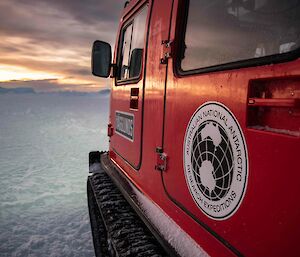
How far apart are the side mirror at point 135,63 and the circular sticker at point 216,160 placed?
1330 mm

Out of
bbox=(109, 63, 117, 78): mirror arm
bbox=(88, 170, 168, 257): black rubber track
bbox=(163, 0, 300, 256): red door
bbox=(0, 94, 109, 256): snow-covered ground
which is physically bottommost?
bbox=(0, 94, 109, 256): snow-covered ground

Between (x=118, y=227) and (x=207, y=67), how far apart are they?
5.72ft

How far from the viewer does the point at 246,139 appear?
1.13 metres

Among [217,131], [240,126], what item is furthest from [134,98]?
[240,126]

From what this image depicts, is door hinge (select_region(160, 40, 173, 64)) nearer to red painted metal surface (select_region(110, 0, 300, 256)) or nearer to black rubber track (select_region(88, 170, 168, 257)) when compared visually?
red painted metal surface (select_region(110, 0, 300, 256))

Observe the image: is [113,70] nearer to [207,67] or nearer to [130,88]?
[130,88]

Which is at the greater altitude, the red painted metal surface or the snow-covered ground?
the red painted metal surface

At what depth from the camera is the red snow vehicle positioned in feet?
3.26

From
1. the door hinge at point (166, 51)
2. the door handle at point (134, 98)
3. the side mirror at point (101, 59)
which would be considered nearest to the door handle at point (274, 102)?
the door hinge at point (166, 51)

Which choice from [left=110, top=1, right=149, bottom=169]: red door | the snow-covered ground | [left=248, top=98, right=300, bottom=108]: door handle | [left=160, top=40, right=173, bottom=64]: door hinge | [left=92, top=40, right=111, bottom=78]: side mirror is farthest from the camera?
the snow-covered ground

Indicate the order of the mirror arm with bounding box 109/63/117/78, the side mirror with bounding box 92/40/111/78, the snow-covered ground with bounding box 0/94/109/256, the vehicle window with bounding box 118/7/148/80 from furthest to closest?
the snow-covered ground with bounding box 0/94/109/256, the mirror arm with bounding box 109/63/117/78, the side mirror with bounding box 92/40/111/78, the vehicle window with bounding box 118/7/148/80

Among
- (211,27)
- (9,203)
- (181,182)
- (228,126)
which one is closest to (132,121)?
(181,182)

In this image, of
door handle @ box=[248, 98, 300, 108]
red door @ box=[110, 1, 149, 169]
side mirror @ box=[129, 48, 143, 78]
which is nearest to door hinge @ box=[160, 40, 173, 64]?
red door @ box=[110, 1, 149, 169]

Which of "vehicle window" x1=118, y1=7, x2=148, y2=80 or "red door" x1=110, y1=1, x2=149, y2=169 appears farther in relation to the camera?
"vehicle window" x1=118, y1=7, x2=148, y2=80
